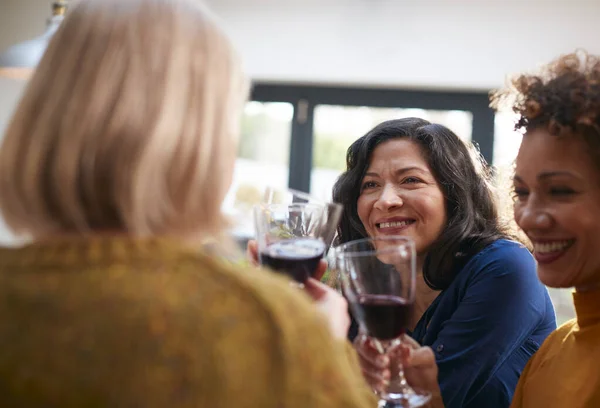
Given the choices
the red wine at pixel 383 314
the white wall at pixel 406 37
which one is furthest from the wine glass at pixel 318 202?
the white wall at pixel 406 37

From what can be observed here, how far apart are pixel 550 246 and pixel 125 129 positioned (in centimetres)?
73

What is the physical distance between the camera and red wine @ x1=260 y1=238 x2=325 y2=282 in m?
0.96

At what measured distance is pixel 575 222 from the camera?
3.19 ft

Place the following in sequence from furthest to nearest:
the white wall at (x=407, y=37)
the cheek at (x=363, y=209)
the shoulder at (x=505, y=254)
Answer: the white wall at (x=407, y=37), the cheek at (x=363, y=209), the shoulder at (x=505, y=254)

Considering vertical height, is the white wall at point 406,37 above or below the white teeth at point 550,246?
above

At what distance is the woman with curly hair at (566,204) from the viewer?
0.96 m

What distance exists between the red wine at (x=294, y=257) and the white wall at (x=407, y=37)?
284 cm

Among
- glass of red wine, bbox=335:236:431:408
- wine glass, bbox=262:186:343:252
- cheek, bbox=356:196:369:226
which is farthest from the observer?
cheek, bbox=356:196:369:226

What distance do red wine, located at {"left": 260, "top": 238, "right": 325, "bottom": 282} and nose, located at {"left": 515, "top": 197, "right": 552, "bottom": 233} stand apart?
355 mm

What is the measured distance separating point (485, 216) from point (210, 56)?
117 centimetres

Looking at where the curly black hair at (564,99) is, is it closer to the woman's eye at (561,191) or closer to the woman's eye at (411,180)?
the woman's eye at (561,191)

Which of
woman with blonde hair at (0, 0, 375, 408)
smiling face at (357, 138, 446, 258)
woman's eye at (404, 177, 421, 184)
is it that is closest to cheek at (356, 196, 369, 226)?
smiling face at (357, 138, 446, 258)

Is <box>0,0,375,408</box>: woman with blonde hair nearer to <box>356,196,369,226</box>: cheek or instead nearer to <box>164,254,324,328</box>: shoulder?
<box>164,254,324,328</box>: shoulder

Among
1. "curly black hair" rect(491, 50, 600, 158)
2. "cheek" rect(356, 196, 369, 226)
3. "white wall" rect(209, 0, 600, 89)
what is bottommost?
"cheek" rect(356, 196, 369, 226)
